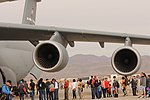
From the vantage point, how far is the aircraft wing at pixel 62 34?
45.3 feet

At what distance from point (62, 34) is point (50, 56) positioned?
1247 millimetres

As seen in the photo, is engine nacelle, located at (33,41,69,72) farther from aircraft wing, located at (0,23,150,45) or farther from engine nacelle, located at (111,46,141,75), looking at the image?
engine nacelle, located at (111,46,141,75)

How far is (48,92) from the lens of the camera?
19.4m

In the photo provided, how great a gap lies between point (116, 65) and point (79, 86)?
28.1ft

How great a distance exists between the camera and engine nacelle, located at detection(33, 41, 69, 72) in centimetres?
1287

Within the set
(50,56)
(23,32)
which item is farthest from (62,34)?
(23,32)

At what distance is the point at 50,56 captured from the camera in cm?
1328

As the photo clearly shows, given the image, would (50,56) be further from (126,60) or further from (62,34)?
(126,60)

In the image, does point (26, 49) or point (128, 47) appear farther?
point (26, 49)

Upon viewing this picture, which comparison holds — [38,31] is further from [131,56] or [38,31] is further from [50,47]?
[131,56]

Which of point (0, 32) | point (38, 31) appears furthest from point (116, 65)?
point (0, 32)

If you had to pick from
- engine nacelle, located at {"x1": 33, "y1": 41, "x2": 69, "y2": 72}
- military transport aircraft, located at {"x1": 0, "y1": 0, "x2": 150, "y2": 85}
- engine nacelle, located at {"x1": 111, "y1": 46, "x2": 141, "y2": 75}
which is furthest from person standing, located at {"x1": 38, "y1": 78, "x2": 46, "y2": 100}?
engine nacelle, located at {"x1": 111, "y1": 46, "x2": 141, "y2": 75}

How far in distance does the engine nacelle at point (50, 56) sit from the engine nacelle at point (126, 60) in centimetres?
192

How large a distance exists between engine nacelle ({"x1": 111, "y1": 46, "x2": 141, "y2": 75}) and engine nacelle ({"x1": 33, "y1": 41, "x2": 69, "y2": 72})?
1917 mm
